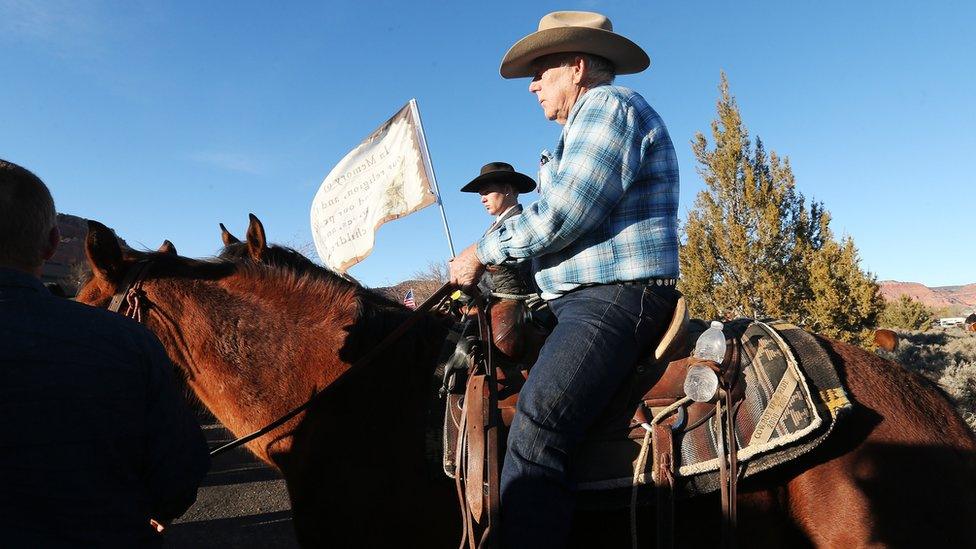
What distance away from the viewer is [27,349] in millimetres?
1413

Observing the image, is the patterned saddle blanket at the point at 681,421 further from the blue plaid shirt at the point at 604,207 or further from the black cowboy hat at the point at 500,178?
the black cowboy hat at the point at 500,178

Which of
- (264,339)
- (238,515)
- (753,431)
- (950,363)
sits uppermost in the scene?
(264,339)

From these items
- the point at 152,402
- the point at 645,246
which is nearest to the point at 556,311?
the point at 645,246

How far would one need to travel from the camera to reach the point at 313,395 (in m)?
2.44

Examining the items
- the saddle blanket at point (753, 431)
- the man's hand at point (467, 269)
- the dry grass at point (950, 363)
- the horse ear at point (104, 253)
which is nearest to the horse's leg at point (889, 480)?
the saddle blanket at point (753, 431)

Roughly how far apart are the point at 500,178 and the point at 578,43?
3207mm

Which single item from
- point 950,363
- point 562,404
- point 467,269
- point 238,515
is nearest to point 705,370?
point 562,404

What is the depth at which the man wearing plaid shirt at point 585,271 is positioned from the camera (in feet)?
6.62

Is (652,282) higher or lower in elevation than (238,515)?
higher

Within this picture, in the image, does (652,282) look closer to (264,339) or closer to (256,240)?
(264,339)

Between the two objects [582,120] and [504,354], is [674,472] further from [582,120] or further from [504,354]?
[582,120]

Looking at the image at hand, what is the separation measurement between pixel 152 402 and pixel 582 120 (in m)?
1.75

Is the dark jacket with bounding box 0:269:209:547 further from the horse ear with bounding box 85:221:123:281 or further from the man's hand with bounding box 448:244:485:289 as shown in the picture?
the man's hand with bounding box 448:244:485:289

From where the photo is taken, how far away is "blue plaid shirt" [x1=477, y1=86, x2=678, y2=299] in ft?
6.94
